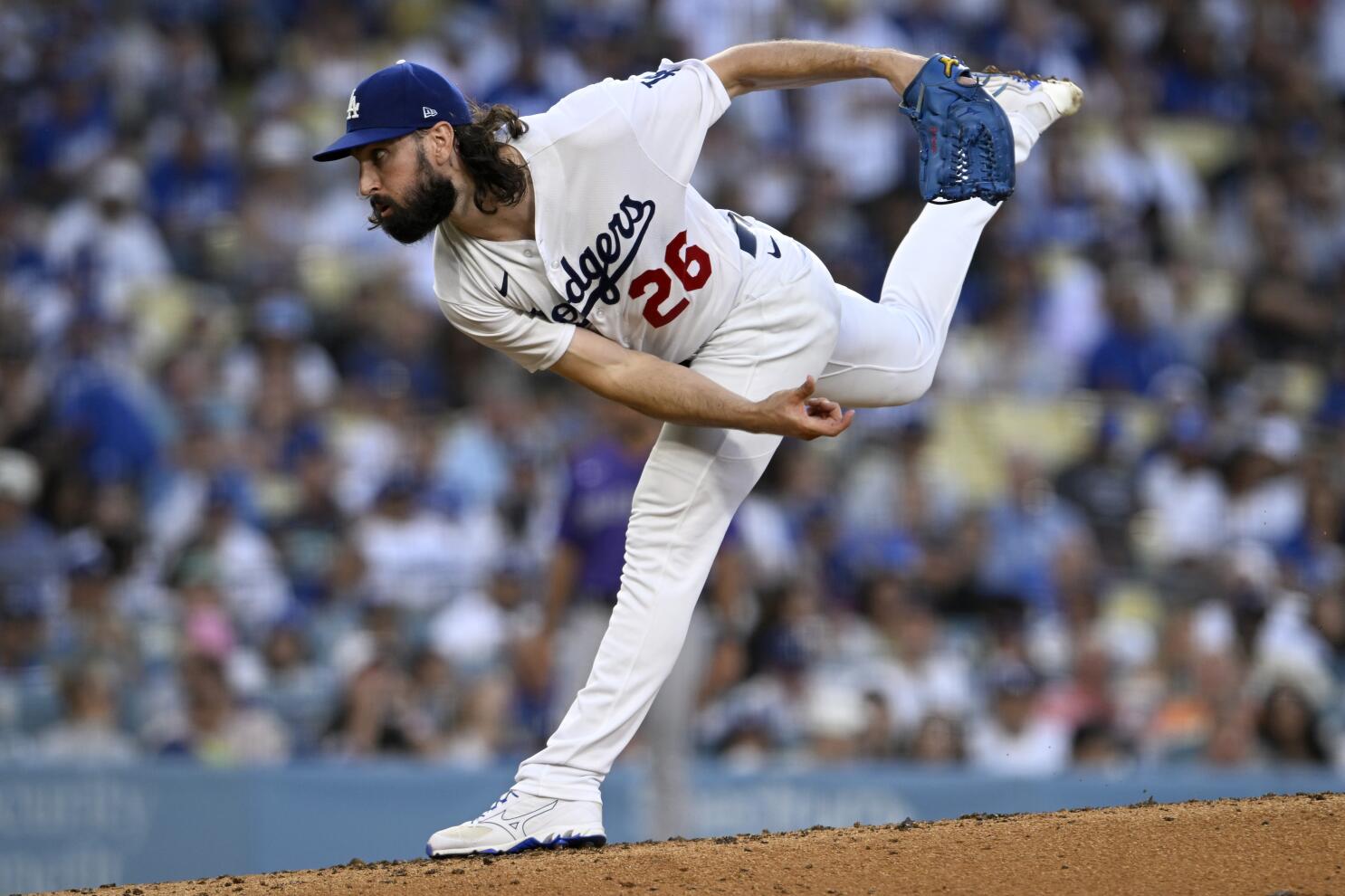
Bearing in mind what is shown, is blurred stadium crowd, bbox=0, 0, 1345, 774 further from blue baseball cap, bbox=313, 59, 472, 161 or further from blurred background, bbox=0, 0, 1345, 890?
blue baseball cap, bbox=313, 59, 472, 161

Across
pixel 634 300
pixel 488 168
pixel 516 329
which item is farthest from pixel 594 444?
pixel 488 168

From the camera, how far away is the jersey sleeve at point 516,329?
163 inches

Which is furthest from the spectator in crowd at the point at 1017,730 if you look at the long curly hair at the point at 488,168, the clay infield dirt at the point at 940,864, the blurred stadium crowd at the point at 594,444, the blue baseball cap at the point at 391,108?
the blue baseball cap at the point at 391,108

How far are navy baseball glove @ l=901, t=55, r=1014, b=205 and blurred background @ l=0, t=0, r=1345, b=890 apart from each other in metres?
2.37

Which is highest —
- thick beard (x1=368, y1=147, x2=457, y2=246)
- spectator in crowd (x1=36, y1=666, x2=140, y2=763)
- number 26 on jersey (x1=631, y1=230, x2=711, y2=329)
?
thick beard (x1=368, y1=147, x2=457, y2=246)

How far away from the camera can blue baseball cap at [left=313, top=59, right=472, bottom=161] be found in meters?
3.98

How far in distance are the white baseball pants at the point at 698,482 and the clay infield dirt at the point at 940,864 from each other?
0.29 metres

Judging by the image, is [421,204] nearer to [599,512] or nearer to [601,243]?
[601,243]

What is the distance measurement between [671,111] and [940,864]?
6.54ft

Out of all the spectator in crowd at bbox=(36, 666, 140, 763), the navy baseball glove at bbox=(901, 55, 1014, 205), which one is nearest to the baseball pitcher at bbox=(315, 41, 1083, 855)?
the navy baseball glove at bbox=(901, 55, 1014, 205)

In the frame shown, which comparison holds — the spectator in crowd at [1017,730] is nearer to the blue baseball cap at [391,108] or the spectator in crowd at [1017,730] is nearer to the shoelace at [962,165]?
the shoelace at [962,165]

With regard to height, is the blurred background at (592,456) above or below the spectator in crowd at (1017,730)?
above

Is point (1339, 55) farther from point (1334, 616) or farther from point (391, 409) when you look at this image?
point (391, 409)

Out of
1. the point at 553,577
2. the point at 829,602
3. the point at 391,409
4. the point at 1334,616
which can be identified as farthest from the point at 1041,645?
the point at 391,409
